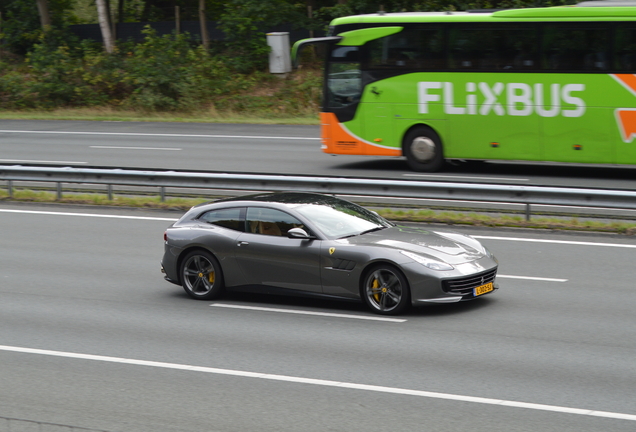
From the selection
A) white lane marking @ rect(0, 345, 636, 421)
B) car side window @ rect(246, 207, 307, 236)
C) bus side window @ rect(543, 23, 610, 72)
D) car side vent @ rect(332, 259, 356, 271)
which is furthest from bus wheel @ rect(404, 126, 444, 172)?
white lane marking @ rect(0, 345, 636, 421)

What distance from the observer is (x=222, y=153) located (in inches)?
940

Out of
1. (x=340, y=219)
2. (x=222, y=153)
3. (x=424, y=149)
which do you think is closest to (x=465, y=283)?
(x=340, y=219)

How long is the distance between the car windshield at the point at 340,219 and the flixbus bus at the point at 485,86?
29.2ft

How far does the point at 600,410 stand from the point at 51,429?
13.7ft

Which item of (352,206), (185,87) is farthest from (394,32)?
(185,87)

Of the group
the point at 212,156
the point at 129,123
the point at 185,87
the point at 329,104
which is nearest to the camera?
the point at 329,104

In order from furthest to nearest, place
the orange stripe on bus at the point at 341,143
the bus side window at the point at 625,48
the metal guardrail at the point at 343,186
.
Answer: the orange stripe on bus at the point at 341,143, the bus side window at the point at 625,48, the metal guardrail at the point at 343,186

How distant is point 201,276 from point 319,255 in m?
1.79

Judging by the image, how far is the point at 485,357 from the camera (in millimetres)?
7988

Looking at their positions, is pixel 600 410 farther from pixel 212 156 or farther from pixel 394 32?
pixel 212 156

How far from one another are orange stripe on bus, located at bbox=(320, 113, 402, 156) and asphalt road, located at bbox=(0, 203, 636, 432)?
320 inches

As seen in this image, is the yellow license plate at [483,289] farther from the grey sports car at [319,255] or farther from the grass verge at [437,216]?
the grass verge at [437,216]

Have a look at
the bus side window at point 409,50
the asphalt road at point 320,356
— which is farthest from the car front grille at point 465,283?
the bus side window at point 409,50

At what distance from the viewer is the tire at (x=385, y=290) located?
30.8 ft
